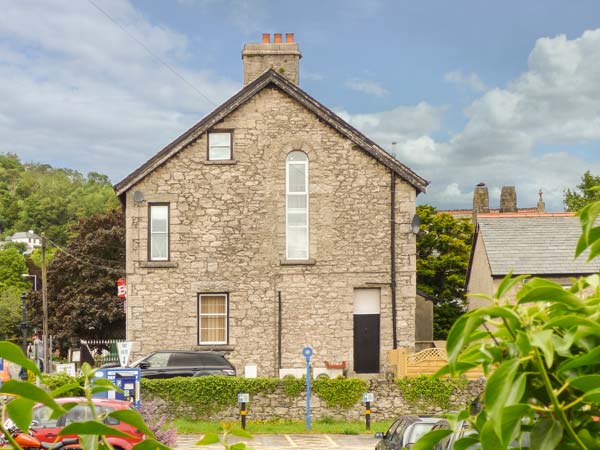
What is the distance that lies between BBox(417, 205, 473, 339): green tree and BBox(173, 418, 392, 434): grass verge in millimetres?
23335

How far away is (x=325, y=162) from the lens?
28891mm

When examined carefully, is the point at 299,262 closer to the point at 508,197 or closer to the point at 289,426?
the point at 289,426

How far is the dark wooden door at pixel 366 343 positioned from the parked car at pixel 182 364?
4616 millimetres

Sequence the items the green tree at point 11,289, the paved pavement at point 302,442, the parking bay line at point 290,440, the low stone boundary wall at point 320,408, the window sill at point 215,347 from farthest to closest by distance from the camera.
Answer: the green tree at point 11,289 → the window sill at point 215,347 → the low stone boundary wall at point 320,408 → the parking bay line at point 290,440 → the paved pavement at point 302,442

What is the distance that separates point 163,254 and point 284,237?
4115 mm

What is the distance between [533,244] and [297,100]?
35.1ft

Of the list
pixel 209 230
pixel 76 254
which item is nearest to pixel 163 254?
pixel 209 230

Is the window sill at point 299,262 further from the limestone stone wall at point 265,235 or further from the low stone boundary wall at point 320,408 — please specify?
the low stone boundary wall at point 320,408

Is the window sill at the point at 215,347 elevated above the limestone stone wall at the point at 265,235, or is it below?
below

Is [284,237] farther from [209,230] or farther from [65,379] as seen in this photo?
[65,379]

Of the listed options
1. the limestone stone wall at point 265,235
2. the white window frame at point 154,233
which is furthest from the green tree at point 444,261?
the white window frame at point 154,233

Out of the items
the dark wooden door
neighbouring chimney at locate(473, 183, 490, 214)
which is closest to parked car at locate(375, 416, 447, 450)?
the dark wooden door

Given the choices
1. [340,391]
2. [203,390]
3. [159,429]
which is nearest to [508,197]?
[340,391]

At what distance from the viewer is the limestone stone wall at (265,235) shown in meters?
28.6
